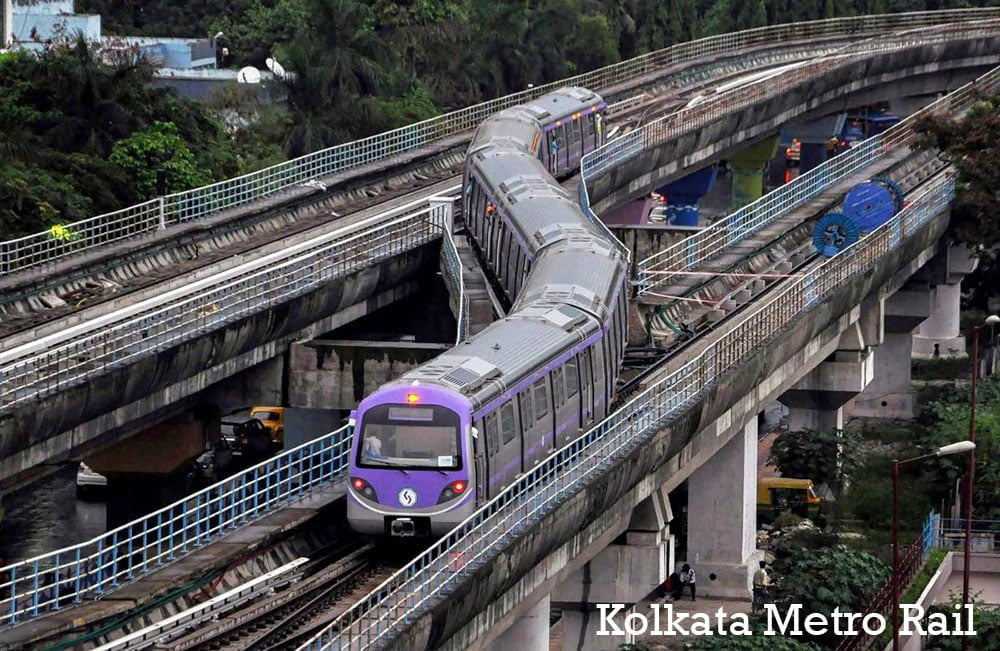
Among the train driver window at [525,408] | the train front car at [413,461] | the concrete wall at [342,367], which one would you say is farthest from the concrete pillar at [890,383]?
the train front car at [413,461]

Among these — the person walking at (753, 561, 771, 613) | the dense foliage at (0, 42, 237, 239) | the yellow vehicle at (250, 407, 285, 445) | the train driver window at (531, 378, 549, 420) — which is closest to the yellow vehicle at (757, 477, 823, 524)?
the person walking at (753, 561, 771, 613)

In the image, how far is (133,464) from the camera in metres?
50.8

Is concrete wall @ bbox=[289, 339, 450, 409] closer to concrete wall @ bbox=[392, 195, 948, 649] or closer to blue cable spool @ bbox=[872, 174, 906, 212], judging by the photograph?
concrete wall @ bbox=[392, 195, 948, 649]

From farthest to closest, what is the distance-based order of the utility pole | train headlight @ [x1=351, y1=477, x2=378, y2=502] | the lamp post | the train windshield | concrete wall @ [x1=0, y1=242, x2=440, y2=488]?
the utility pole, the lamp post, concrete wall @ [x1=0, y1=242, x2=440, y2=488], train headlight @ [x1=351, y1=477, x2=378, y2=502], the train windshield

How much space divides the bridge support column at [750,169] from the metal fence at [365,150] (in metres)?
7.49

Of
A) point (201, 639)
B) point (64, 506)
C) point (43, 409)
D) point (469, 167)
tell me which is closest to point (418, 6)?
point (469, 167)

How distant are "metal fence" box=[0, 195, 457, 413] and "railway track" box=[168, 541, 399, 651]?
8322mm

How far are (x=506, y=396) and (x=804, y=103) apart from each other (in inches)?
Answer: 2558

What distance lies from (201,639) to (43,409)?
36.7 feet

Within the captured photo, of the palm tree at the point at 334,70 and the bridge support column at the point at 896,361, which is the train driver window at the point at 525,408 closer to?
the bridge support column at the point at 896,361

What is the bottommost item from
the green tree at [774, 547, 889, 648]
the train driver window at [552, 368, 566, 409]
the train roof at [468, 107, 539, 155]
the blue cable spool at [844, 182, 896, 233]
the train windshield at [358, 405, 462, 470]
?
the green tree at [774, 547, 889, 648]

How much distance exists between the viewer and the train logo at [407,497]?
117 feet

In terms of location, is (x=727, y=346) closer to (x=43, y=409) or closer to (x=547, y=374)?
(x=547, y=374)

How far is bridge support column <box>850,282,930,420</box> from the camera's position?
78.1 metres
